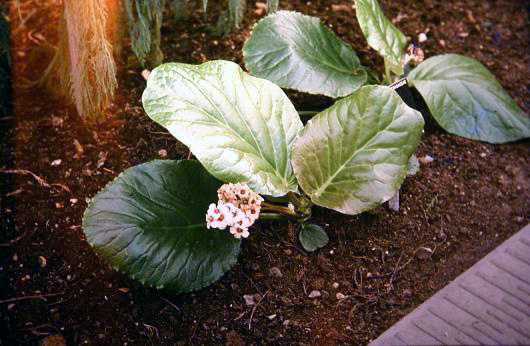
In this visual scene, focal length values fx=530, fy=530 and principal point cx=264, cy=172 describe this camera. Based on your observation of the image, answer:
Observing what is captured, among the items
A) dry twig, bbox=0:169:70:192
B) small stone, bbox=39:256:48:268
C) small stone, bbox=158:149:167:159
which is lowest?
small stone, bbox=39:256:48:268

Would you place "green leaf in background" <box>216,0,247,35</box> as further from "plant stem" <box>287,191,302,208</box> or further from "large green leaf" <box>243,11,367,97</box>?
"plant stem" <box>287,191,302,208</box>

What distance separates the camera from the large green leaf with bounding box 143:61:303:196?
1212 mm

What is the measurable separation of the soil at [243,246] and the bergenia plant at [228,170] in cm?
9

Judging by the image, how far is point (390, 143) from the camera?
1291 millimetres

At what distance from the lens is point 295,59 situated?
1.58m

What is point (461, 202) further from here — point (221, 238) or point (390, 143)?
point (221, 238)

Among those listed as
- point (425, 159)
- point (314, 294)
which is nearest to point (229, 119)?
point (314, 294)

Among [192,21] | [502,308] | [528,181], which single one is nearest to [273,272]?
[502,308]

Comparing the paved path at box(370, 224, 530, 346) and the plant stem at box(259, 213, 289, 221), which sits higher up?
the plant stem at box(259, 213, 289, 221)

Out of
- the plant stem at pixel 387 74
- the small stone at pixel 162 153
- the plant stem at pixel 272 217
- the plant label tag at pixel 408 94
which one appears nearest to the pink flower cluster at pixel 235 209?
the plant stem at pixel 272 217

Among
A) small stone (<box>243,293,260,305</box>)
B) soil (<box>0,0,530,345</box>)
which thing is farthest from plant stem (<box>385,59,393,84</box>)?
small stone (<box>243,293,260,305</box>)

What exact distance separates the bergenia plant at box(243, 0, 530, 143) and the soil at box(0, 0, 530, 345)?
9 cm

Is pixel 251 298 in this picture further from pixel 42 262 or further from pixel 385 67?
pixel 385 67

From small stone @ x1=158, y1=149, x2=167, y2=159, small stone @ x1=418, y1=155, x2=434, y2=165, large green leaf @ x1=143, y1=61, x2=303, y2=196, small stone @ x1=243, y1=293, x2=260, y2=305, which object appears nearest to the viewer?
large green leaf @ x1=143, y1=61, x2=303, y2=196
